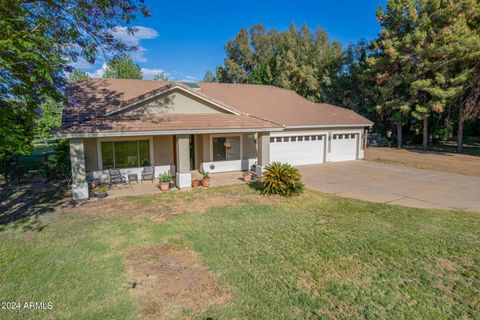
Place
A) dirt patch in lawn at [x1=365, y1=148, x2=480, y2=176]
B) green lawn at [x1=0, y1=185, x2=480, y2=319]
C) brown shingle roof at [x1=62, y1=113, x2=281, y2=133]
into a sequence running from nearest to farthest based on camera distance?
green lawn at [x1=0, y1=185, x2=480, y2=319] → brown shingle roof at [x1=62, y1=113, x2=281, y2=133] → dirt patch in lawn at [x1=365, y1=148, x2=480, y2=176]

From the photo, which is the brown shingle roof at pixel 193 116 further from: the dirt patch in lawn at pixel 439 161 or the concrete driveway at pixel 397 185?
the dirt patch in lawn at pixel 439 161

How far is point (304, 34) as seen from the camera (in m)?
36.7

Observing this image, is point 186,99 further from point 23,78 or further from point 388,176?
point 388,176

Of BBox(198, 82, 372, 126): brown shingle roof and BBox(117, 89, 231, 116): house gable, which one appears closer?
BBox(117, 89, 231, 116): house gable

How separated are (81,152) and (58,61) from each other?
181 inches

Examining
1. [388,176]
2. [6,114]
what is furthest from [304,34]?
[6,114]

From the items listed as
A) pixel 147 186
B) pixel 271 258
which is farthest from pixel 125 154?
pixel 271 258

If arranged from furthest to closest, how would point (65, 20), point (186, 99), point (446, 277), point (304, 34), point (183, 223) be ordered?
point (304, 34)
point (186, 99)
point (183, 223)
point (65, 20)
point (446, 277)

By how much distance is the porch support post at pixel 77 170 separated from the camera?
36.3ft

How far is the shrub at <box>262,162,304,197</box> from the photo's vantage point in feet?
37.8

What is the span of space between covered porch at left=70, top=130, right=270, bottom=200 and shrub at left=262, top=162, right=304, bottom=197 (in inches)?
119

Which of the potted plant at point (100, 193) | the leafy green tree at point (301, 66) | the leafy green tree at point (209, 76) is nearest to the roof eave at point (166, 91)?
the potted plant at point (100, 193)

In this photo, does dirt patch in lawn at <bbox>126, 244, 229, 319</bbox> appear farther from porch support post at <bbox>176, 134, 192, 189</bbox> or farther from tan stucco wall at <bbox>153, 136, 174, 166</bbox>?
tan stucco wall at <bbox>153, 136, 174, 166</bbox>

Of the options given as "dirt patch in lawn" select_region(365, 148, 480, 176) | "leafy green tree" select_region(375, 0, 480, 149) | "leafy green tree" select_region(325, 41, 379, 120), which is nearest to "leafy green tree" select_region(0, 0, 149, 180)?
"dirt patch in lawn" select_region(365, 148, 480, 176)
